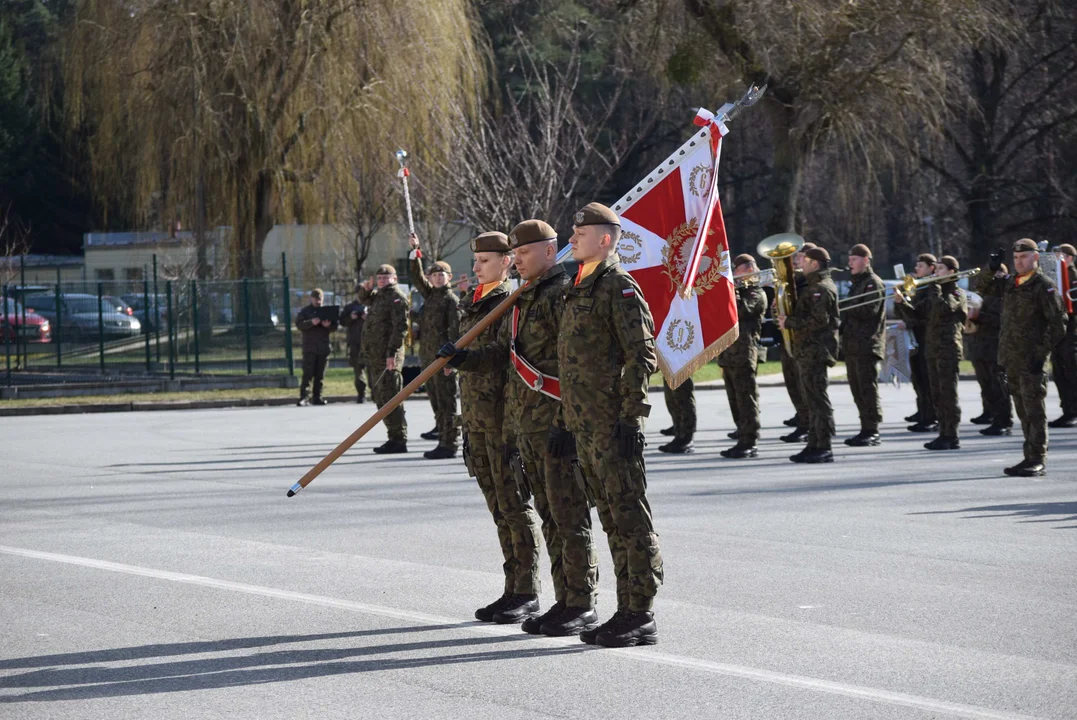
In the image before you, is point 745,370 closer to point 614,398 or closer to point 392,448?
point 392,448

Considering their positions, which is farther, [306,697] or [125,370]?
[125,370]

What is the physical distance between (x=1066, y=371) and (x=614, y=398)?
12009mm

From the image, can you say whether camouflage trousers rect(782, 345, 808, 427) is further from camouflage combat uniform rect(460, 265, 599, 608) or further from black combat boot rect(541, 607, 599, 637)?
black combat boot rect(541, 607, 599, 637)

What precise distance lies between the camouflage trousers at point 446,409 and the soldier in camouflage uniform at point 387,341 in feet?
1.48

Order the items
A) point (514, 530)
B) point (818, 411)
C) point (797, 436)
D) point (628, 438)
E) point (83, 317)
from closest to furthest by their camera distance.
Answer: point (628, 438), point (514, 530), point (818, 411), point (797, 436), point (83, 317)

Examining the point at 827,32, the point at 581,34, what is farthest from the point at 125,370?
the point at 581,34

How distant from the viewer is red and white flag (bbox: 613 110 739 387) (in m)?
7.93

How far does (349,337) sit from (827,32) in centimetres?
1037

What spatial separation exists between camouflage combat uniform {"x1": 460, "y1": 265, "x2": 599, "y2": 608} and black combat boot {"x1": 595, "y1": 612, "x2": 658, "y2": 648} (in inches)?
13.2

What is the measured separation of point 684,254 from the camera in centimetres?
806

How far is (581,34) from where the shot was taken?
40812mm

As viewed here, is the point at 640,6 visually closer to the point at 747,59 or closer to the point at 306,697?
the point at 747,59

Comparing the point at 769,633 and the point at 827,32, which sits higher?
the point at 827,32

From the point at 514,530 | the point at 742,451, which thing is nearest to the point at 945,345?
the point at 742,451
